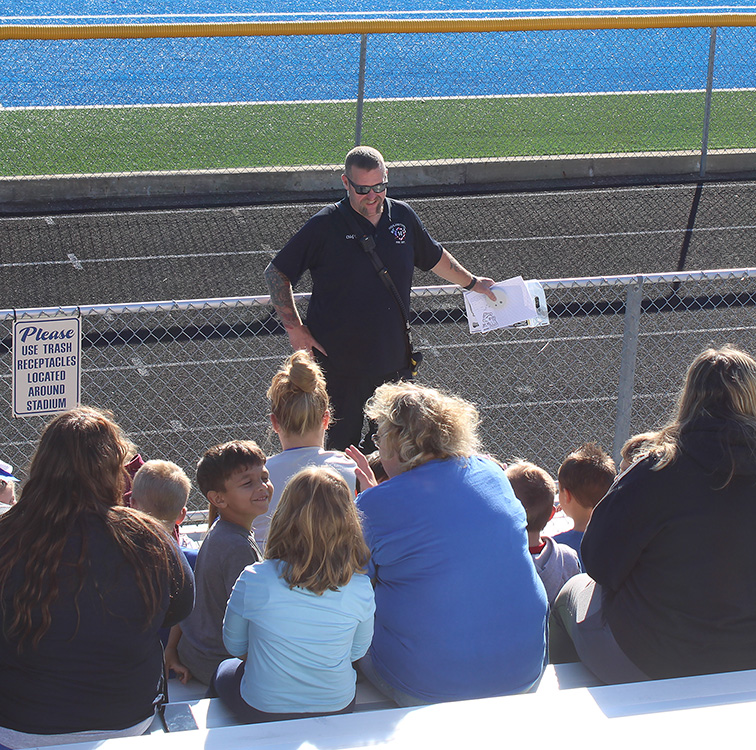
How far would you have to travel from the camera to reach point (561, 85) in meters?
15.9

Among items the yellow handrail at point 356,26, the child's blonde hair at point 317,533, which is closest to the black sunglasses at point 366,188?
the child's blonde hair at point 317,533

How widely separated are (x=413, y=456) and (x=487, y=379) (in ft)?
15.0

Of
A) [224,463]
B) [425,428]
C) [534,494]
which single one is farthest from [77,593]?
[534,494]

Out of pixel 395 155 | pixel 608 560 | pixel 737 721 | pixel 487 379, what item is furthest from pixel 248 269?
pixel 737 721

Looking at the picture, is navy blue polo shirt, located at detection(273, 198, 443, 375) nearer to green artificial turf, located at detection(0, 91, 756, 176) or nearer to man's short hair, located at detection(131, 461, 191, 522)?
man's short hair, located at detection(131, 461, 191, 522)

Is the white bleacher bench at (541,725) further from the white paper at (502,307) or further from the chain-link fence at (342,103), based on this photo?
the chain-link fence at (342,103)

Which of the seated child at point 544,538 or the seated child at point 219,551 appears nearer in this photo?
the seated child at point 219,551

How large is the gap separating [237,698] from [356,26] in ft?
30.5

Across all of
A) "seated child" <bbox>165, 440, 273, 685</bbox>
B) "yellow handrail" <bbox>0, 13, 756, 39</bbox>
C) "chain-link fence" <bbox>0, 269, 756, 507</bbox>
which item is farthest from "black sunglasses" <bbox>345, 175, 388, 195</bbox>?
"yellow handrail" <bbox>0, 13, 756, 39</bbox>

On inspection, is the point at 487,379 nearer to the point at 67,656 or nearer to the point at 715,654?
the point at 715,654

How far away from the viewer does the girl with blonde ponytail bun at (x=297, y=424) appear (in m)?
3.93

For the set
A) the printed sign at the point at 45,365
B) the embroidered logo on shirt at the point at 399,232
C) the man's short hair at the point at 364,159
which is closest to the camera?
the printed sign at the point at 45,365

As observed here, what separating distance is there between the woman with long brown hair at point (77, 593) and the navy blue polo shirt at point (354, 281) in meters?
2.25

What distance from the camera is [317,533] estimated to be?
279cm
